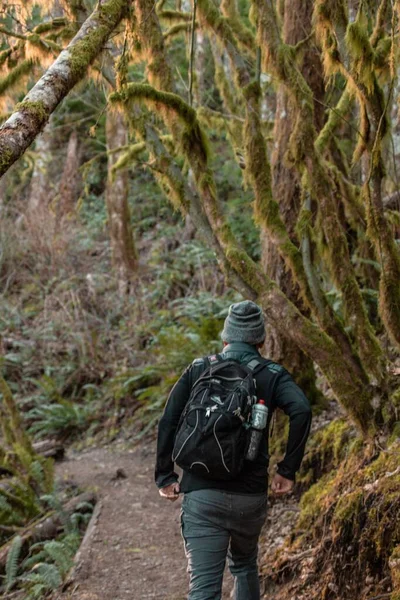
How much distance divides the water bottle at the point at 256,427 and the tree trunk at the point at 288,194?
A: 12.7 ft

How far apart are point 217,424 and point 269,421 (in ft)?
1.30

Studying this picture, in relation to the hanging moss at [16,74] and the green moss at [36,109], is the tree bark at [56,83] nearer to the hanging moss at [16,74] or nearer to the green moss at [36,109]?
the green moss at [36,109]

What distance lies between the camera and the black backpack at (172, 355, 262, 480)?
354 cm

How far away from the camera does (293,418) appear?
3752 mm

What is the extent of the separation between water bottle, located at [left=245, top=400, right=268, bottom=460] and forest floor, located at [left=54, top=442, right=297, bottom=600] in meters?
2.35

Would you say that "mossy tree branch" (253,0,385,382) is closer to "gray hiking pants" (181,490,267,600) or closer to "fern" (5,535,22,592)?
"gray hiking pants" (181,490,267,600)

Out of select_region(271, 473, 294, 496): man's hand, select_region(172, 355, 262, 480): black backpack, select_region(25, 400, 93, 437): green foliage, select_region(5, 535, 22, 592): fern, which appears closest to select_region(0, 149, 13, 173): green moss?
select_region(172, 355, 262, 480): black backpack

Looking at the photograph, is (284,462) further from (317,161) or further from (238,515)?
A: (317,161)

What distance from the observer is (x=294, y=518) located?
616cm

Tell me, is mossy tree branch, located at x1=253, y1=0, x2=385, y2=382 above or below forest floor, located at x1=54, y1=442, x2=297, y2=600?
above

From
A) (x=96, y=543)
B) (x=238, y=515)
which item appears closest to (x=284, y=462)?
(x=238, y=515)

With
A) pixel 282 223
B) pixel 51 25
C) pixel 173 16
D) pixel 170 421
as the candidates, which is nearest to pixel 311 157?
pixel 282 223

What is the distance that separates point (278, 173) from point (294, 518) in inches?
152

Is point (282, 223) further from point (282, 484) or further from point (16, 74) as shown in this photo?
point (16, 74)
